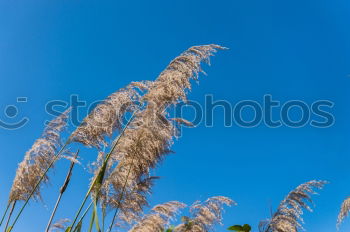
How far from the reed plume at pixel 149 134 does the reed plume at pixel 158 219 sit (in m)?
0.61

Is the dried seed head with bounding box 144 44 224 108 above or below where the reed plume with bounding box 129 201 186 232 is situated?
above

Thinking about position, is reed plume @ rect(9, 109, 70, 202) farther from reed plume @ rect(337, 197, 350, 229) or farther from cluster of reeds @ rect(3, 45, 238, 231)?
reed plume @ rect(337, 197, 350, 229)

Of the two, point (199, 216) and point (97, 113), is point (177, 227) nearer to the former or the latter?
point (199, 216)

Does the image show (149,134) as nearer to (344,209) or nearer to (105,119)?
(105,119)

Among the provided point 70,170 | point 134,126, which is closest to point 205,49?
point 134,126

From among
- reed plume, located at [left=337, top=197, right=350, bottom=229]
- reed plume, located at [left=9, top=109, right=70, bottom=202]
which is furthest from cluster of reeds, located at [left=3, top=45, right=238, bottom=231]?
reed plume, located at [left=337, top=197, right=350, bottom=229]

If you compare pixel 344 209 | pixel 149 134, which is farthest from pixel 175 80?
pixel 344 209

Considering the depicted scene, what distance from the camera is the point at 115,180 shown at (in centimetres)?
425

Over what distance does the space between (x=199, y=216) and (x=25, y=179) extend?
263 centimetres

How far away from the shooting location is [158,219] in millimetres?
4887

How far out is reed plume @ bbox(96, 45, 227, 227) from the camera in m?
4.22

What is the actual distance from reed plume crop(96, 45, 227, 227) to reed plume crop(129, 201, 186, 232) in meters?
0.61

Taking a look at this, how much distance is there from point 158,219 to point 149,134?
138 centimetres

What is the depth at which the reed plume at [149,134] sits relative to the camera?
4.22 m
